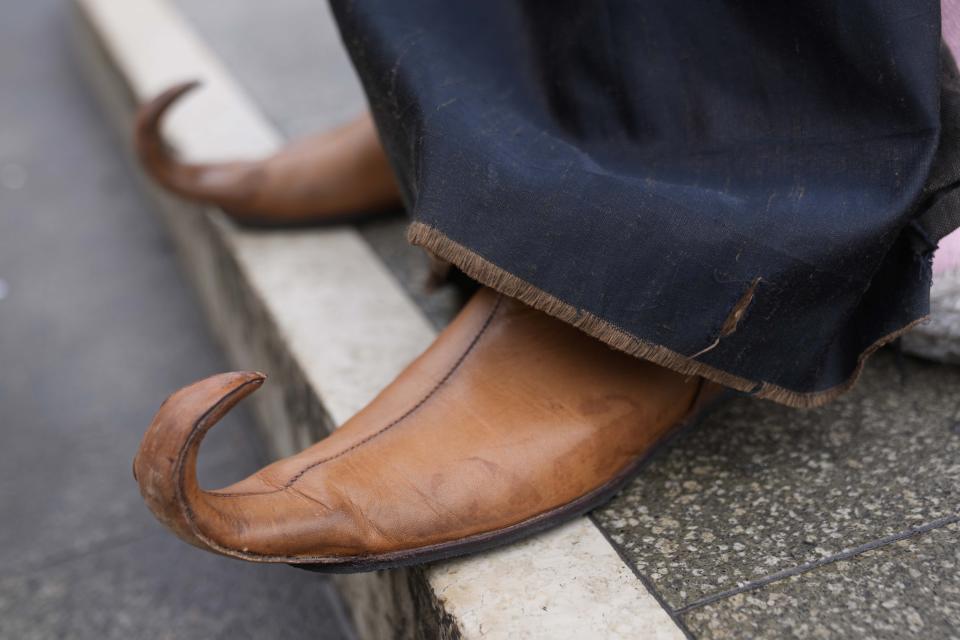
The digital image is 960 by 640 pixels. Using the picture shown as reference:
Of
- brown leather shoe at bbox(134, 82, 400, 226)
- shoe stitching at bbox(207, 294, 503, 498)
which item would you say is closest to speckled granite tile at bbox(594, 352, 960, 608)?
shoe stitching at bbox(207, 294, 503, 498)

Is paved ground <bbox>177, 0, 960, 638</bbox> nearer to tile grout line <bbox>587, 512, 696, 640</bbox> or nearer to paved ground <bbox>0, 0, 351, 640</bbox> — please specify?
tile grout line <bbox>587, 512, 696, 640</bbox>

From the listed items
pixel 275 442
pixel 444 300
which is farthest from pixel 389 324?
pixel 275 442

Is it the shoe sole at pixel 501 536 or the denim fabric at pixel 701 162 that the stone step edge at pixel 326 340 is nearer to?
the shoe sole at pixel 501 536

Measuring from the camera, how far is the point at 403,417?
2.72 ft

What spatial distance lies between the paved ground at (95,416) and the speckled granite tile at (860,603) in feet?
1.81

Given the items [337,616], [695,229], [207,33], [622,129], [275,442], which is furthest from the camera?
[207,33]

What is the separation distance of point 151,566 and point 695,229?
2.69 ft

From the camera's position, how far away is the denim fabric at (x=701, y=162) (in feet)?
2.61

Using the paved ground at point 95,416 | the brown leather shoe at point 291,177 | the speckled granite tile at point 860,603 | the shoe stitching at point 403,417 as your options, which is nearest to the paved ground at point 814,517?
the speckled granite tile at point 860,603

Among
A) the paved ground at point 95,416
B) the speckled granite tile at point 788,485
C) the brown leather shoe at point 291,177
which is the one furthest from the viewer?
the brown leather shoe at point 291,177

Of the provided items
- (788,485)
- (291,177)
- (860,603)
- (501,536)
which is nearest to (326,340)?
(291,177)

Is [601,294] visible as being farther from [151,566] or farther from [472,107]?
[151,566]

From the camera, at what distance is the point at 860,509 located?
0.85 metres

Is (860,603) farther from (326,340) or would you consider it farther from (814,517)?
(326,340)
